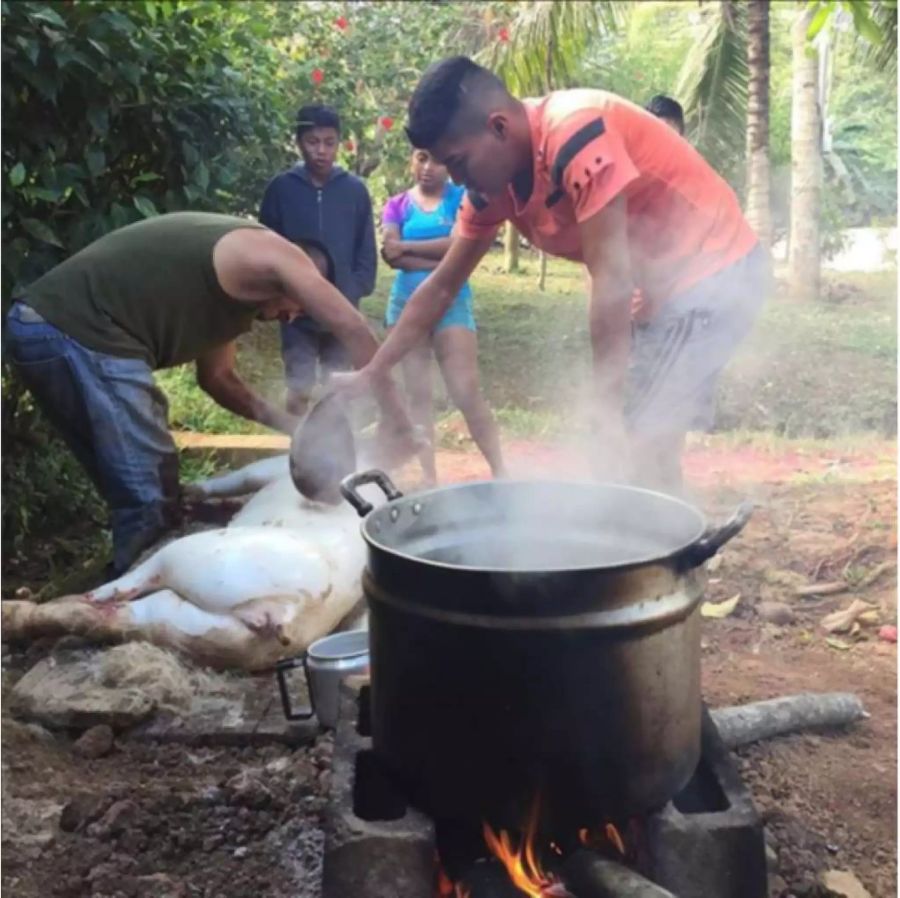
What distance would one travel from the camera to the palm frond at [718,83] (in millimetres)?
13141

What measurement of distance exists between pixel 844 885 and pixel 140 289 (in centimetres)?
338

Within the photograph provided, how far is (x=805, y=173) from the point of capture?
1388 cm

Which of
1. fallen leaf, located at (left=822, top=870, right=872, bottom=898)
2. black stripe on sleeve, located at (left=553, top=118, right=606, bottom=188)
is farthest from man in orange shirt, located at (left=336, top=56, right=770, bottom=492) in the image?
fallen leaf, located at (left=822, top=870, right=872, bottom=898)

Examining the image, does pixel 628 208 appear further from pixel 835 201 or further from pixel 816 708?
pixel 835 201

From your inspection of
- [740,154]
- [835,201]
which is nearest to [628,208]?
[740,154]

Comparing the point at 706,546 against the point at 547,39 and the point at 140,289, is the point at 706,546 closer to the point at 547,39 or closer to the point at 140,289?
the point at 140,289

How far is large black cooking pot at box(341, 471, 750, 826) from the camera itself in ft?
6.87

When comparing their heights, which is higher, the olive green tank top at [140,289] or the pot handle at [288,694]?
the olive green tank top at [140,289]

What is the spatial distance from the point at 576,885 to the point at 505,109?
233cm

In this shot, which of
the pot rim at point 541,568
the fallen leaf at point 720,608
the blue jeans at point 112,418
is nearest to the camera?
the pot rim at point 541,568

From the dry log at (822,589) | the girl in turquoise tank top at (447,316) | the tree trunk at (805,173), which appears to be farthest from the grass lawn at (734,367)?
the dry log at (822,589)

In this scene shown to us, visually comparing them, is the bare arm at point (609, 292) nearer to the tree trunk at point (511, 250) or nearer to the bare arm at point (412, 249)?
the bare arm at point (412, 249)

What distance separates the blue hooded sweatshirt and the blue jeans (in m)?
2.26

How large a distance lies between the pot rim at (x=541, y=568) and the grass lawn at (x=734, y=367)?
17.8 feet
